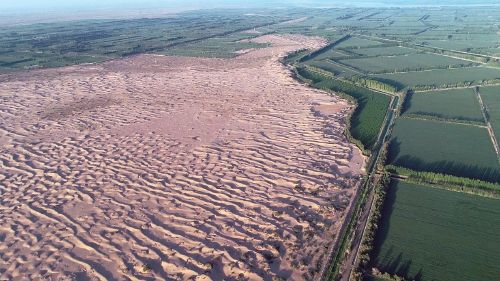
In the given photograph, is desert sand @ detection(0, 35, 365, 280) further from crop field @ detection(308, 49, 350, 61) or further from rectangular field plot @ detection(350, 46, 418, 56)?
rectangular field plot @ detection(350, 46, 418, 56)

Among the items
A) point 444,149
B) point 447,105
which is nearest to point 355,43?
point 447,105

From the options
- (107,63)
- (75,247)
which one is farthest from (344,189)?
(107,63)

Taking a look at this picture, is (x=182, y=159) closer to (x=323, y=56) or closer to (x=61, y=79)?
Result: (x=61, y=79)

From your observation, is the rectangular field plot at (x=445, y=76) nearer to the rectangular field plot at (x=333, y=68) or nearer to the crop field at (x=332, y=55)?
the rectangular field plot at (x=333, y=68)

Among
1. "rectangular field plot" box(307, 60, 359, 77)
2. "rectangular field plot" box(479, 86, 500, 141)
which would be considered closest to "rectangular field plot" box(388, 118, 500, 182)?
"rectangular field plot" box(479, 86, 500, 141)

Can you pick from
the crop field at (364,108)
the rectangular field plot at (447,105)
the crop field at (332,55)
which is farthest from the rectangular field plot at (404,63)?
the rectangular field plot at (447,105)

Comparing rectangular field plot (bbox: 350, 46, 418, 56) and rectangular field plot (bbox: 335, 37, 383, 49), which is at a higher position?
rectangular field plot (bbox: 335, 37, 383, 49)
